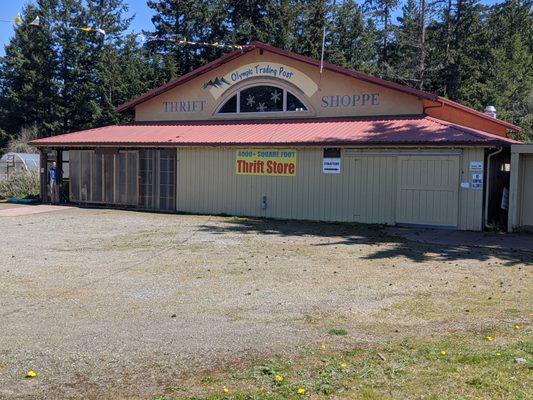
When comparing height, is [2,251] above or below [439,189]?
below

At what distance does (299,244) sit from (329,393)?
28.5 ft

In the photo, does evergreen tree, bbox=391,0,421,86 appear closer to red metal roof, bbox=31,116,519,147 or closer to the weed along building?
the weed along building

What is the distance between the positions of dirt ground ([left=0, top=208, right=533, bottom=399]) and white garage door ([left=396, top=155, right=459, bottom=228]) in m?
2.61

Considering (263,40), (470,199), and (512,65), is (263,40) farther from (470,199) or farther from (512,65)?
(470,199)

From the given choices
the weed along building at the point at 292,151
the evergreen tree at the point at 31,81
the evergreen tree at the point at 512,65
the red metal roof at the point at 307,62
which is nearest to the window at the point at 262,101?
the weed along building at the point at 292,151

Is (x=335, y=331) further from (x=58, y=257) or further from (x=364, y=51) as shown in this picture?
(x=364, y=51)

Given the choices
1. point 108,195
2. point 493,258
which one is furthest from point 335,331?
point 108,195

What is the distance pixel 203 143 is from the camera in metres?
19.5

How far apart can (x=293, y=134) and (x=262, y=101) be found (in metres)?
3.28

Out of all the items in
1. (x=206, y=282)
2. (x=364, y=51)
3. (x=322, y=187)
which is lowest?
(x=206, y=282)

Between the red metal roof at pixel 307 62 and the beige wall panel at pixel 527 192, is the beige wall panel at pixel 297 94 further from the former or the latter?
the beige wall panel at pixel 527 192

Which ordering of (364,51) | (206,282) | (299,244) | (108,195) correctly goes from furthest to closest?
(364,51) < (108,195) < (299,244) < (206,282)

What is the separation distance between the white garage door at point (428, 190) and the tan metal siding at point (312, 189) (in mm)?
61

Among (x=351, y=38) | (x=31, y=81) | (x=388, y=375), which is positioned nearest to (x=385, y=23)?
(x=351, y=38)
